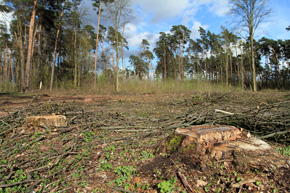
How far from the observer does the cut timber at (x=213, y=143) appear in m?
2.00

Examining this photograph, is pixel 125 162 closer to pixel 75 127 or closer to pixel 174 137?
pixel 174 137

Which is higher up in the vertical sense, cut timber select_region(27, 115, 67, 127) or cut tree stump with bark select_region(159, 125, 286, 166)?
cut timber select_region(27, 115, 67, 127)

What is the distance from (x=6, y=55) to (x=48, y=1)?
12.1 m

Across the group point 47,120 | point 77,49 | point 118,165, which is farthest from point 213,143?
point 77,49

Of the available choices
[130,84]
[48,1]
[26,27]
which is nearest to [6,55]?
[26,27]

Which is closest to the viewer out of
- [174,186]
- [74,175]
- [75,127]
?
[174,186]

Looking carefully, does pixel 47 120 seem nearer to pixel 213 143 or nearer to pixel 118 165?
pixel 118 165

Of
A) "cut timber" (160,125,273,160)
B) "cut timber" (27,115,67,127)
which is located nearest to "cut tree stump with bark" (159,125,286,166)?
"cut timber" (160,125,273,160)

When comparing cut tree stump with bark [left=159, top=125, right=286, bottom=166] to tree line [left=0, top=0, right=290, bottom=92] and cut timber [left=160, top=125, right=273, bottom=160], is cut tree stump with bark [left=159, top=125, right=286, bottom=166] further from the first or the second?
tree line [left=0, top=0, right=290, bottom=92]

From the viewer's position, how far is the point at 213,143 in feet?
7.07

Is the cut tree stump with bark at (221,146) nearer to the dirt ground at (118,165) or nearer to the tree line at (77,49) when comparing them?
the dirt ground at (118,165)

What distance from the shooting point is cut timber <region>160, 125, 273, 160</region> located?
2.00m

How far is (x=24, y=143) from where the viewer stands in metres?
3.03

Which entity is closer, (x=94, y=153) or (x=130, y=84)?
(x=94, y=153)
